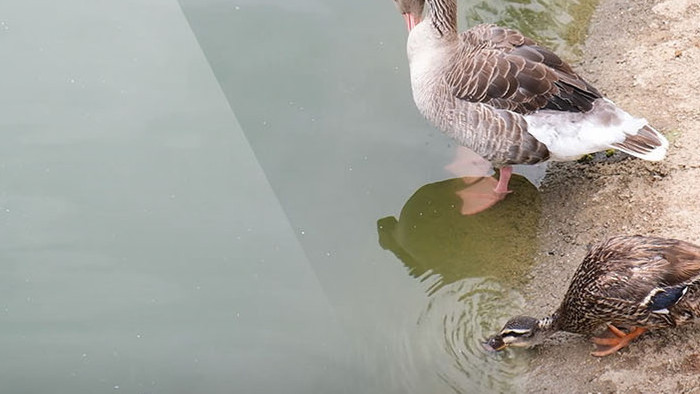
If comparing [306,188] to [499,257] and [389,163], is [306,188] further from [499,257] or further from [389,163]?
[499,257]

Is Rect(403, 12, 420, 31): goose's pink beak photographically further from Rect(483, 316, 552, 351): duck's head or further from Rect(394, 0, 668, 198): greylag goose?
Rect(483, 316, 552, 351): duck's head

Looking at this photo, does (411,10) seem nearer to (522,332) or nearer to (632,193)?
(632,193)

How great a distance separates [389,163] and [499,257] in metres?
1.15

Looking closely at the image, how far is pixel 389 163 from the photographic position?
6262 millimetres

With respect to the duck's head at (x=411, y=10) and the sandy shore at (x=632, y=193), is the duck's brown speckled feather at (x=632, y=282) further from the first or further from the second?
the duck's head at (x=411, y=10)

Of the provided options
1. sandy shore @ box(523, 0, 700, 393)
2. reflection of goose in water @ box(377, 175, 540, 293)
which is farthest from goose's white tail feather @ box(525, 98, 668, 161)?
reflection of goose in water @ box(377, 175, 540, 293)

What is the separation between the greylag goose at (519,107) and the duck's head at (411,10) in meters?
0.37

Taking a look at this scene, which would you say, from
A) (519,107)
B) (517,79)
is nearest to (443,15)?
(517,79)

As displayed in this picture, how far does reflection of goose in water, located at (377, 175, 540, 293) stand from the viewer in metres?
5.66

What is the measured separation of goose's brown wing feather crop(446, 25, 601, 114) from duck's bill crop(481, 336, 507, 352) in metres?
1.63

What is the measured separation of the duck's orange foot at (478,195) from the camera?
19.7ft

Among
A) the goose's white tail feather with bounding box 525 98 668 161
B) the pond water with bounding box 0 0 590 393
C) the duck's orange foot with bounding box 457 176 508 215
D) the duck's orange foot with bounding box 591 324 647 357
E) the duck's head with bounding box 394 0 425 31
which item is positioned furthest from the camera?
the duck's head with bounding box 394 0 425 31

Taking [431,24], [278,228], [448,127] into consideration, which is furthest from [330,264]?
[431,24]

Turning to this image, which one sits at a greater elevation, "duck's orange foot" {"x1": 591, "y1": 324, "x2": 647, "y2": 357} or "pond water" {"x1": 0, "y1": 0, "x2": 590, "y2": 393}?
"duck's orange foot" {"x1": 591, "y1": 324, "x2": 647, "y2": 357}
